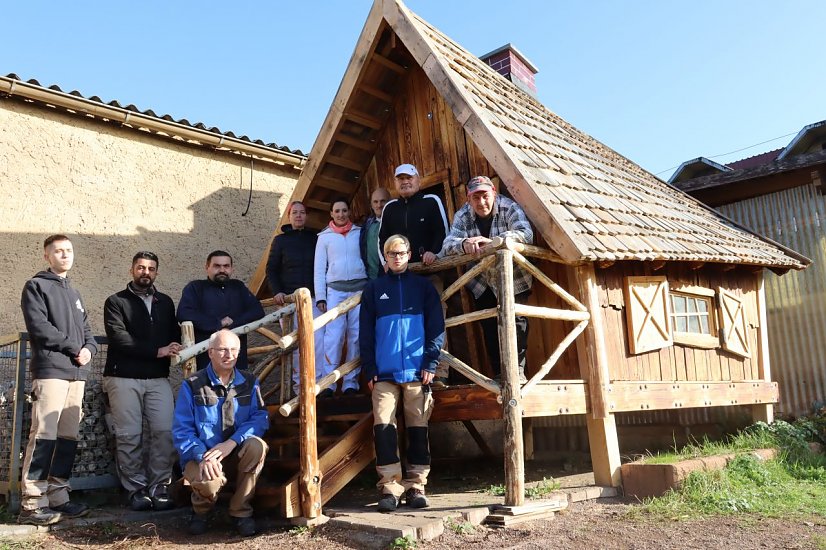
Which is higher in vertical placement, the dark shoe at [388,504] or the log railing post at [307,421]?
the log railing post at [307,421]

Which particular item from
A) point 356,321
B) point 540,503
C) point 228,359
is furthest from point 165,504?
point 540,503

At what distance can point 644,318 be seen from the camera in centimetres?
700

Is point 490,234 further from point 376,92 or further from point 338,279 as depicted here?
point 376,92

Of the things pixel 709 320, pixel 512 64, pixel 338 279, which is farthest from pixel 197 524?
pixel 512 64

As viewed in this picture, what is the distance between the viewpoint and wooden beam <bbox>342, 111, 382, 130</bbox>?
8219 millimetres

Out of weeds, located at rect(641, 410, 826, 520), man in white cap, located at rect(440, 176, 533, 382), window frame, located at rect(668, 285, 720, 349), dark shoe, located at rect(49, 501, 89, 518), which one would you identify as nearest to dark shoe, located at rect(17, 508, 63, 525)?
dark shoe, located at rect(49, 501, 89, 518)

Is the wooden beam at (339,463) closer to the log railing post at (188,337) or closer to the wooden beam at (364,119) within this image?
the log railing post at (188,337)

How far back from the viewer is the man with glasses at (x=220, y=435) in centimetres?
503

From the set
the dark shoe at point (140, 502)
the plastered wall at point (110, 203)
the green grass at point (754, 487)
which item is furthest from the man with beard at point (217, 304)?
the green grass at point (754, 487)

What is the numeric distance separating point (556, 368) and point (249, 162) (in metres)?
5.19

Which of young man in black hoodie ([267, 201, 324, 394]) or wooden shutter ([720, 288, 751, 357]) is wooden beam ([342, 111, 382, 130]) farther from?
wooden shutter ([720, 288, 751, 357])

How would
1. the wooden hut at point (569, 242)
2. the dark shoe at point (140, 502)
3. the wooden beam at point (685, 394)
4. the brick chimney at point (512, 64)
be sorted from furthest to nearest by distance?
1. the brick chimney at point (512, 64)
2. the wooden beam at point (685, 394)
3. the wooden hut at point (569, 242)
4. the dark shoe at point (140, 502)

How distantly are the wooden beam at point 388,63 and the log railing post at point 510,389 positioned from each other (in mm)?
3272

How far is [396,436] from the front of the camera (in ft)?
17.8
